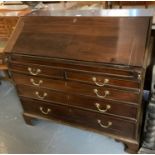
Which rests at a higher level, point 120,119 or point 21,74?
point 21,74

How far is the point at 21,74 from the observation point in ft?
5.09

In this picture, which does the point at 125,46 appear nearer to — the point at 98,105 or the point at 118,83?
the point at 118,83

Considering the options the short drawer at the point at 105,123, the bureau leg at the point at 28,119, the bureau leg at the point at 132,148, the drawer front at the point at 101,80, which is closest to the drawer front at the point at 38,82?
the drawer front at the point at 101,80

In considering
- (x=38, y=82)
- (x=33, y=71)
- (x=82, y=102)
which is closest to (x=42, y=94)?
(x=38, y=82)

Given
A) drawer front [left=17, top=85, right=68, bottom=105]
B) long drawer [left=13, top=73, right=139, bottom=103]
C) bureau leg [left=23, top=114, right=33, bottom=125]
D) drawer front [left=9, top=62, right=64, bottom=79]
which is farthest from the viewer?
bureau leg [left=23, top=114, right=33, bottom=125]

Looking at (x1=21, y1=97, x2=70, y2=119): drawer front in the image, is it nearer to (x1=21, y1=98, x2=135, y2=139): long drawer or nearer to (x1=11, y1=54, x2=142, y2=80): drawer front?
(x1=21, y1=98, x2=135, y2=139): long drawer

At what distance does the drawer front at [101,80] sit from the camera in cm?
120

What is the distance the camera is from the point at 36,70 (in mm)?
1459

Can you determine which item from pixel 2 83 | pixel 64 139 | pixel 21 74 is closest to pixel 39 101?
pixel 21 74

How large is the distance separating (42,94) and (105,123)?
1.81 ft

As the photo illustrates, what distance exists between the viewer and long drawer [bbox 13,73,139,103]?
1.26 meters

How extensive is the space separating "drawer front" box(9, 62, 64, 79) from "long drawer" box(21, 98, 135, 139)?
30 cm

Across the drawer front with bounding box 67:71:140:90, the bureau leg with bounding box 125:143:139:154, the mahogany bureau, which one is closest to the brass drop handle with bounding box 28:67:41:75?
the mahogany bureau

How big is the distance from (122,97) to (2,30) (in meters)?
1.53
